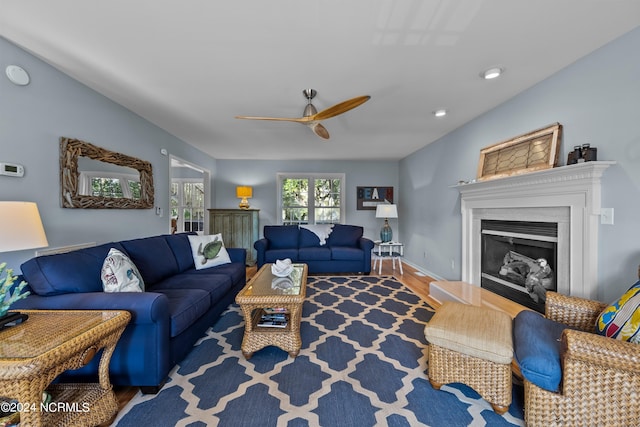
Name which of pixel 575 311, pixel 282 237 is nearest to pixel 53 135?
pixel 282 237

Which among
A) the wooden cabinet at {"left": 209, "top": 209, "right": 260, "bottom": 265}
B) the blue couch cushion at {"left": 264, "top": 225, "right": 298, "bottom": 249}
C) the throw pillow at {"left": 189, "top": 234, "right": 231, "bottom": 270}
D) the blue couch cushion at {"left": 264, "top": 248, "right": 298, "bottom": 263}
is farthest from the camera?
the wooden cabinet at {"left": 209, "top": 209, "right": 260, "bottom": 265}

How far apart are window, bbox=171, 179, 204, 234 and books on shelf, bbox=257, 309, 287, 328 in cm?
497

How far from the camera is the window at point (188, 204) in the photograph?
648 cm

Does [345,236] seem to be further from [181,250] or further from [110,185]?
[110,185]

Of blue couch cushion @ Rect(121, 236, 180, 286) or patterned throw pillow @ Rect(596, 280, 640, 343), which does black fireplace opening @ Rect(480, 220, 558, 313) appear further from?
blue couch cushion @ Rect(121, 236, 180, 286)

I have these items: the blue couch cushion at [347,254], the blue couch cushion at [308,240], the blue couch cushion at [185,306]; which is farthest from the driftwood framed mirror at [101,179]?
the blue couch cushion at [347,254]

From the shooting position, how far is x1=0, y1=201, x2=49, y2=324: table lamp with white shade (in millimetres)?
1238

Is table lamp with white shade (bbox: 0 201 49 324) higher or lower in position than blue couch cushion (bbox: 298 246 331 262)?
higher

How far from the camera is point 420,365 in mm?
1906


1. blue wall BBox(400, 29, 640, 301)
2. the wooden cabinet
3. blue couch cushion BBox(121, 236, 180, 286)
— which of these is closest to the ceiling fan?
blue couch cushion BBox(121, 236, 180, 286)

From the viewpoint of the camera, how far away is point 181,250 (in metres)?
2.98

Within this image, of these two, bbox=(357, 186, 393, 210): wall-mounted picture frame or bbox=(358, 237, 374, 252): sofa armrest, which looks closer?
bbox=(358, 237, 374, 252): sofa armrest

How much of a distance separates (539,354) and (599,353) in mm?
223

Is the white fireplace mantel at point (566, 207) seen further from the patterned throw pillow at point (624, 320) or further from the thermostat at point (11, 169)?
the thermostat at point (11, 169)
